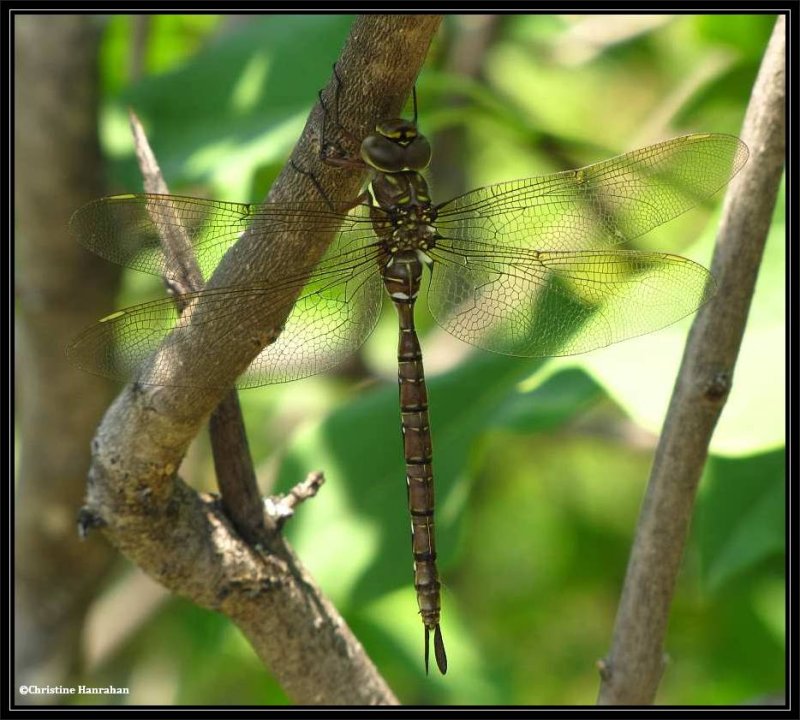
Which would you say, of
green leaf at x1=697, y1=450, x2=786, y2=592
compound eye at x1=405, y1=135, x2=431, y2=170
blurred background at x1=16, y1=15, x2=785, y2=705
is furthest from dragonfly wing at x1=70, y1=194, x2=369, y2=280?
green leaf at x1=697, y1=450, x2=786, y2=592

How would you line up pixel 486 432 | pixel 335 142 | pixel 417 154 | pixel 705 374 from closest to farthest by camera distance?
pixel 335 142 < pixel 705 374 < pixel 417 154 < pixel 486 432

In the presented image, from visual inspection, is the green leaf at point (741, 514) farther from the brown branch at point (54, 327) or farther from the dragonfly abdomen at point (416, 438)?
the brown branch at point (54, 327)

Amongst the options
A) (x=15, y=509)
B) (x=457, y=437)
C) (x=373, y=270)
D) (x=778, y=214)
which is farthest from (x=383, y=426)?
(x=15, y=509)

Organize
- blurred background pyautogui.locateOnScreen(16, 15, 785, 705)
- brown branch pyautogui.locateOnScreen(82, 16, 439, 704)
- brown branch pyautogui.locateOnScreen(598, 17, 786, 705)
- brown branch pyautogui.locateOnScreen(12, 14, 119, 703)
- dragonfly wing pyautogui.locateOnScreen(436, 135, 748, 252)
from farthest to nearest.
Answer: brown branch pyautogui.locateOnScreen(12, 14, 119, 703)
blurred background pyautogui.locateOnScreen(16, 15, 785, 705)
dragonfly wing pyautogui.locateOnScreen(436, 135, 748, 252)
brown branch pyautogui.locateOnScreen(598, 17, 786, 705)
brown branch pyautogui.locateOnScreen(82, 16, 439, 704)

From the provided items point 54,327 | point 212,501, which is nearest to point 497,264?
point 212,501

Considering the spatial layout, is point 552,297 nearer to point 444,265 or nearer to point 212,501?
point 444,265

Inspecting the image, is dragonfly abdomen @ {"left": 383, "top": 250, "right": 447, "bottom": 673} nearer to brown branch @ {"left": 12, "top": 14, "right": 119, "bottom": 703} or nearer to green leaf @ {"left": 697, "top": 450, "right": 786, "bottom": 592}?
green leaf @ {"left": 697, "top": 450, "right": 786, "bottom": 592}
